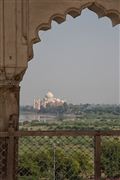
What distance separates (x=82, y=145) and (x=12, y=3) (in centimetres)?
171

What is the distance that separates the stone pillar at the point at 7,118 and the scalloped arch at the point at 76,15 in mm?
428

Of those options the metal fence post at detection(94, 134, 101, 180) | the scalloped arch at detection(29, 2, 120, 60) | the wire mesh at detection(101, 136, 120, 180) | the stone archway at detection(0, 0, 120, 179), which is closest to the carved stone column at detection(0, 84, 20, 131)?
the stone archway at detection(0, 0, 120, 179)

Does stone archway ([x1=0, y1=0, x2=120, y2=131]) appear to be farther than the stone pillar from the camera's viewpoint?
Yes

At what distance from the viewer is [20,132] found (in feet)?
13.9

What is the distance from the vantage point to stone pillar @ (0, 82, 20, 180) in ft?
14.1

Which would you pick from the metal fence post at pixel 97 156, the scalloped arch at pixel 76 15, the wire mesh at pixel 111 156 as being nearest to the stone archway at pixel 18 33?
the scalloped arch at pixel 76 15

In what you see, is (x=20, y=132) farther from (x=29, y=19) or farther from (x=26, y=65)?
(x=29, y=19)

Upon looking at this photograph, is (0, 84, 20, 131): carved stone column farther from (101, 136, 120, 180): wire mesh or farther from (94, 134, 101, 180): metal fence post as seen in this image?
(101, 136, 120, 180): wire mesh

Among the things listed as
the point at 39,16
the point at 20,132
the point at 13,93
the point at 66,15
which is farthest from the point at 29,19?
the point at 20,132

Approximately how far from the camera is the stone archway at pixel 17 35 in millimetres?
4484

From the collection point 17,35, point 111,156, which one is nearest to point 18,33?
point 17,35

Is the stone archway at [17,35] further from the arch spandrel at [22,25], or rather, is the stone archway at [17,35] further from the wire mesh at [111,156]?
the wire mesh at [111,156]

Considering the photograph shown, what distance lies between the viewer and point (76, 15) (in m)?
4.88

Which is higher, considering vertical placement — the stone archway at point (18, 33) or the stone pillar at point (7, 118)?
the stone archway at point (18, 33)
